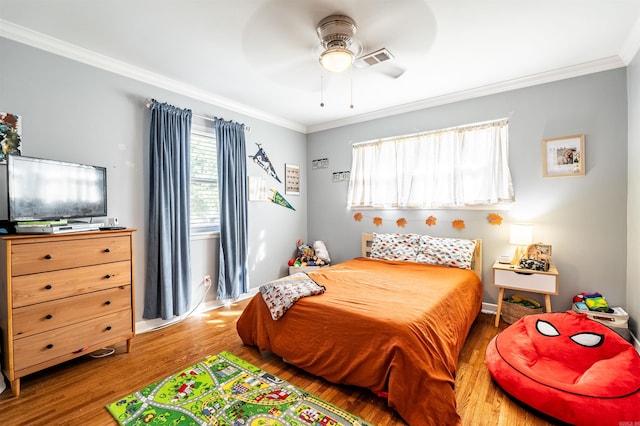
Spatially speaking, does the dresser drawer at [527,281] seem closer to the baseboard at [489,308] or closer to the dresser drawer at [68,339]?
the baseboard at [489,308]

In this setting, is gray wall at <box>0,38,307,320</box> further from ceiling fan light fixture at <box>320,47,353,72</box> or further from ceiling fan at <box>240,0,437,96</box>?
ceiling fan light fixture at <box>320,47,353,72</box>

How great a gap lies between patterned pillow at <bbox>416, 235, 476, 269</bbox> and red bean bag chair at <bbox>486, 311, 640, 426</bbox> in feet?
3.13

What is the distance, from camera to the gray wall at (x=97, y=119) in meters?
2.26

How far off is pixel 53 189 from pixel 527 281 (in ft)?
13.7

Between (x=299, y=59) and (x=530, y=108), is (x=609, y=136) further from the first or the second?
(x=299, y=59)

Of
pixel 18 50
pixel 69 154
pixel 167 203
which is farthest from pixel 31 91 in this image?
pixel 167 203

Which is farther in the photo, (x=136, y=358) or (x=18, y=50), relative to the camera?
(x=136, y=358)

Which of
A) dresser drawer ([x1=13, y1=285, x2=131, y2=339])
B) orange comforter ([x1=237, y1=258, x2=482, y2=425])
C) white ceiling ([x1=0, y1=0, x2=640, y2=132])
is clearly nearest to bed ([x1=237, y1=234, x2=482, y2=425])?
orange comforter ([x1=237, y1=258, x2=482, y2=425])

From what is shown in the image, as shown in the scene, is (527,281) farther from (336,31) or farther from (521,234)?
(336,31)

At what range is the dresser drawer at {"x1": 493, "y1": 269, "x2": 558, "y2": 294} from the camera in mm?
2699

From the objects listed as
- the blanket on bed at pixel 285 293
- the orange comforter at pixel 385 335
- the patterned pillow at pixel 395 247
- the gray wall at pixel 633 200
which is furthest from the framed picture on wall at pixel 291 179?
the gray wall at pixel 633 200

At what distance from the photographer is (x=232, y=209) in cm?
361

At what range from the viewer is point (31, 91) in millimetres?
2283

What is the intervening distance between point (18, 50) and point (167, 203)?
1.58m
